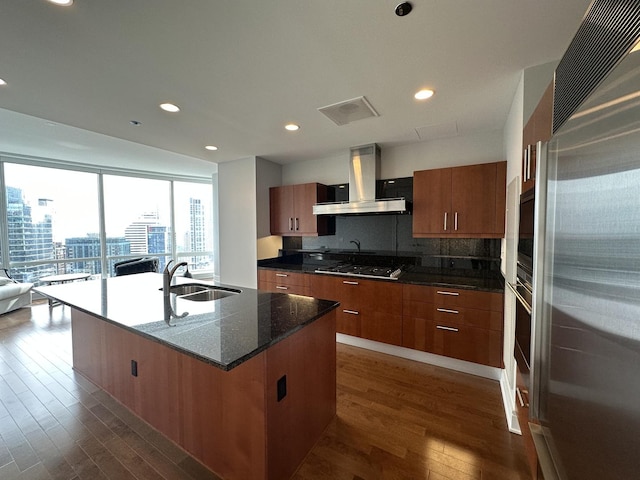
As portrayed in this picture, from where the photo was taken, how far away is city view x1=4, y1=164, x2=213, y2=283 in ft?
16.1

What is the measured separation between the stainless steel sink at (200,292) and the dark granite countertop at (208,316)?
0.16 meters

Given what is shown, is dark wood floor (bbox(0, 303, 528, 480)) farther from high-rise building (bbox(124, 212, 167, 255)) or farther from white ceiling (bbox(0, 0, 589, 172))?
high-rise building (bbox(124, 212, 167, 255))

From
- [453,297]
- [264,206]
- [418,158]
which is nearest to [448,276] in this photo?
[453,297]

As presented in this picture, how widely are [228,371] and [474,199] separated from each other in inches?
106

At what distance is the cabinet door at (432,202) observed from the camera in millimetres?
2779

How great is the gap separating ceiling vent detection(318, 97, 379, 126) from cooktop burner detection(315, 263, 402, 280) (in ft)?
5.44

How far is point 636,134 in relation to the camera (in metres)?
0.49

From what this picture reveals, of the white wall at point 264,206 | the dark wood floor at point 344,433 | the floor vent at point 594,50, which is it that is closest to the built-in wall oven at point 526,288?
the floor vent at point 594,50

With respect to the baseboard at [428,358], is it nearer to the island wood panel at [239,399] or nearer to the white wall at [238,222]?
the island wood panel at [239,399]

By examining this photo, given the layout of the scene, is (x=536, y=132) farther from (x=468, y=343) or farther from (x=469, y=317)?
(x=468, y=343)

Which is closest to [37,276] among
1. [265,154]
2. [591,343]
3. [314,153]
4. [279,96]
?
[265,154]

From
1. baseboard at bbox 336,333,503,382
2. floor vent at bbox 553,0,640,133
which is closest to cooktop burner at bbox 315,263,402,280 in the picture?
baseboard at bbox 336,333,503,382

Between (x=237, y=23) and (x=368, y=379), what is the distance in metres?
2.84

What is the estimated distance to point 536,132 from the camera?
1293 millimetres
